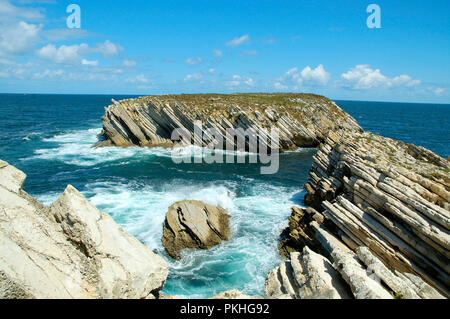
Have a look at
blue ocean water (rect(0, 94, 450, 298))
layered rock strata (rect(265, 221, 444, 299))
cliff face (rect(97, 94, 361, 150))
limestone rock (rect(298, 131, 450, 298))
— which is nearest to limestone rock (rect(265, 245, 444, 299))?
layered rock strata (rect(265, 221, 444, 299))

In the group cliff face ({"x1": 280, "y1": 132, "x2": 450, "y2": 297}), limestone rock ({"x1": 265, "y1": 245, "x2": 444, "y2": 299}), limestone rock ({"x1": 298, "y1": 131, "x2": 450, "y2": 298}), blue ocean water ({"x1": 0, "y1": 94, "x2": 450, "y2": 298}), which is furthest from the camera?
blue ocean water ({"x1": 0, "y1": 94, "x2": 450, "y2": 298})

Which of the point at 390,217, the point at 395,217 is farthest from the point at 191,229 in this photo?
the point at 395,217

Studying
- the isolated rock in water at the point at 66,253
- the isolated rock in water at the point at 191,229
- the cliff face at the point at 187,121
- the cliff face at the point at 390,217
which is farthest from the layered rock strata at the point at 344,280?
the cliff face at the point at 187,121

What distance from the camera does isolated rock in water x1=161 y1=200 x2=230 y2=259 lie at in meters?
20.2

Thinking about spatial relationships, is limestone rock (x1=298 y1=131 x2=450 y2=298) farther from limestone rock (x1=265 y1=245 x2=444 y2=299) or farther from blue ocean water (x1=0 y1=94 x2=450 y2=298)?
blue ocean water (x1=0 y1=94 x2=450 y2=298)

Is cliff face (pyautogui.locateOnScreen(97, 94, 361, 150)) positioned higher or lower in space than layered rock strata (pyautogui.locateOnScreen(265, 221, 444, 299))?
higher

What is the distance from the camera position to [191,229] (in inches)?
808

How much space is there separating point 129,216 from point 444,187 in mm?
25303

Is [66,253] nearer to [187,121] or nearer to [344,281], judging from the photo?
[344,281]

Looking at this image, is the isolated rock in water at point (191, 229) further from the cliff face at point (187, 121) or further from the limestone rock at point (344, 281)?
the cliff face at point (187, 121)

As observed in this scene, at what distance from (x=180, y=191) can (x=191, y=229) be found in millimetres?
12104

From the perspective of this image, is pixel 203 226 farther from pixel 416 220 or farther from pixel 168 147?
pixel 168 147

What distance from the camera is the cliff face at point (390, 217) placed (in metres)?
13.4

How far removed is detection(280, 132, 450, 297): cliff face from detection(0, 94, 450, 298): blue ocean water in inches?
146
